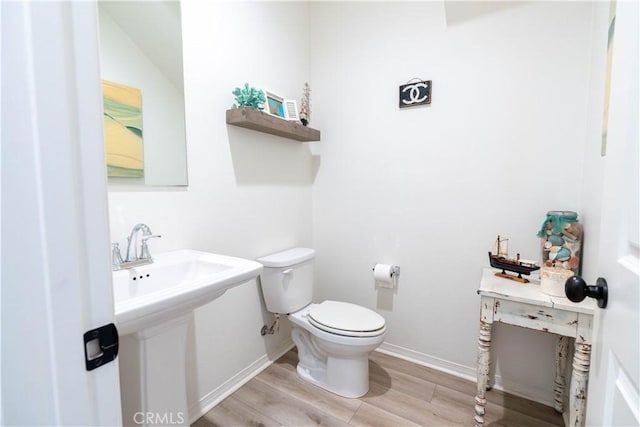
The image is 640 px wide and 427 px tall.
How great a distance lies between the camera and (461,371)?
1.80 m

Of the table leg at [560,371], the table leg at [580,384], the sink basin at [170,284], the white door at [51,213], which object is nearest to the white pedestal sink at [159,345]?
the sink basin at [170,284]

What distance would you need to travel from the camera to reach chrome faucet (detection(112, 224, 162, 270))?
43.9 inches

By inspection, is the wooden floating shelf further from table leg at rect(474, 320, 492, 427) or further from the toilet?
table leg at rect(474, 320, 492, 427)

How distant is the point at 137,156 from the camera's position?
1.24m

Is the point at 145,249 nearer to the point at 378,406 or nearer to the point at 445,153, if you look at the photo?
the point at 378,406

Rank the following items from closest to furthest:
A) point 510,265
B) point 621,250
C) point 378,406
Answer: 1. point 621,250
2. point 510,265
3. point 378,406

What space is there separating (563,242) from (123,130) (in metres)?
2.04

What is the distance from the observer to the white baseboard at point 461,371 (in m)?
1.59

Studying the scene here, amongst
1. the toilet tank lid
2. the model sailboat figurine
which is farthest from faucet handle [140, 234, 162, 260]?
the model sailboat figurine

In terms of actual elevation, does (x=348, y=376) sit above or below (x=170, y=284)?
below

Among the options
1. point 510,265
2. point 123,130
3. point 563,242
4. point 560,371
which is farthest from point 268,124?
point 560,371

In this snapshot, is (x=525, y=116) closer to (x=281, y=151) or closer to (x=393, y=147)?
(x=393, y=147)

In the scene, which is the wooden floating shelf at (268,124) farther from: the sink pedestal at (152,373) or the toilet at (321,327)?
the sink pedestal at (152,373)

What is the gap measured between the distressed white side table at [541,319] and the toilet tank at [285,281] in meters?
1.03
